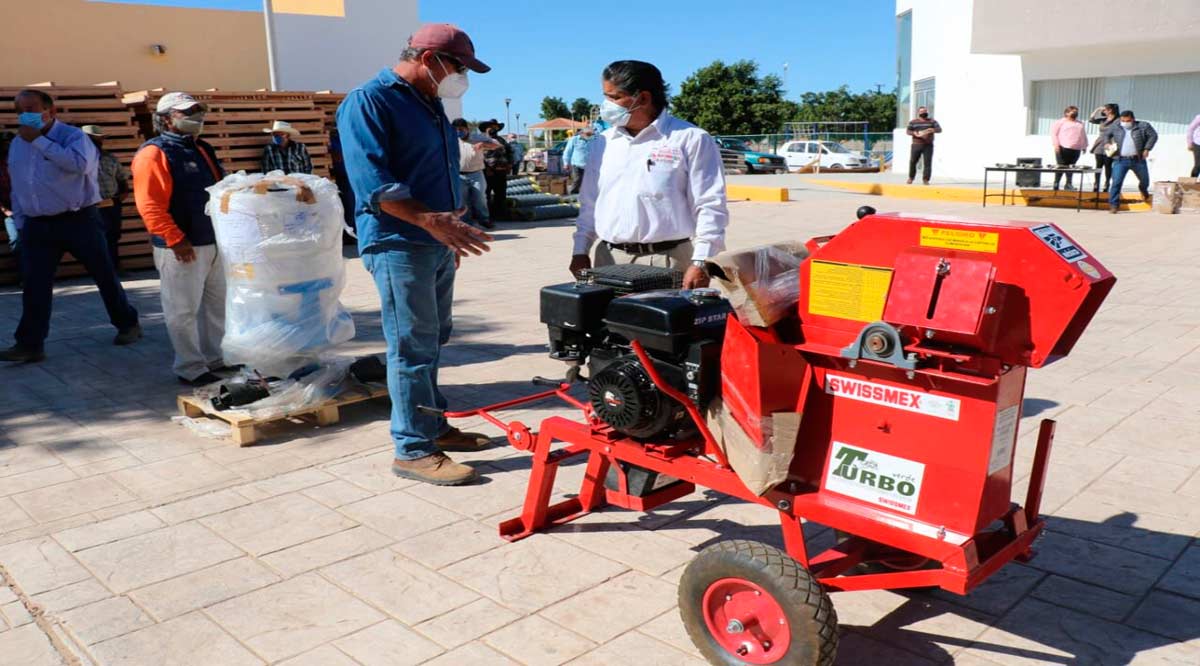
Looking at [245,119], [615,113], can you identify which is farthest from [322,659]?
[245,119]

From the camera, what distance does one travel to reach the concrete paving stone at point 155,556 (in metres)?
3.32

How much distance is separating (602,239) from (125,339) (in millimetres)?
4401

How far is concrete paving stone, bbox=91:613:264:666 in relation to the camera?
2768 mm

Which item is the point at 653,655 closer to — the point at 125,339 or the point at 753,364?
the point at 753,364

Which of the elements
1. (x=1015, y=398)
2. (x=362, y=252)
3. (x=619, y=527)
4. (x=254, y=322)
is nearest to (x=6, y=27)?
(x=254, y=322)

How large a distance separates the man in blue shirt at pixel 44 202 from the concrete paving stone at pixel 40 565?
3.44 metres

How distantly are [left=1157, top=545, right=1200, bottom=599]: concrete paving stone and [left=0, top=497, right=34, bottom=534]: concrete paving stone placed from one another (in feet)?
13.9

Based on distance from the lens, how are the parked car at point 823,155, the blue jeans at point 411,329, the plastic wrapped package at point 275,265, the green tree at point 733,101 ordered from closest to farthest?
the blue jeans at point 411,329 < the plastic wrapped package at point 275,265 < the parked car at point 823,155 < the green tree at point 733,101

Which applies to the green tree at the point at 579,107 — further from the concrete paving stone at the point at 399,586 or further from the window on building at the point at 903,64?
the concrete paving stone at the point at 399,586

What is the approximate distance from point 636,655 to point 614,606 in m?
0.30

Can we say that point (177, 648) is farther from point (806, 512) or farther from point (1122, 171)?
point (1122, 171)

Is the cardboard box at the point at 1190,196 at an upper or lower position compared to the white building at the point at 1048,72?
lower

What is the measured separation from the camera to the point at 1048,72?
65.6 feet

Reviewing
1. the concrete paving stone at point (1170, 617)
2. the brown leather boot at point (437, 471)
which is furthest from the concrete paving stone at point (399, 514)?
the concrete paving stone at point (1170, 617)
